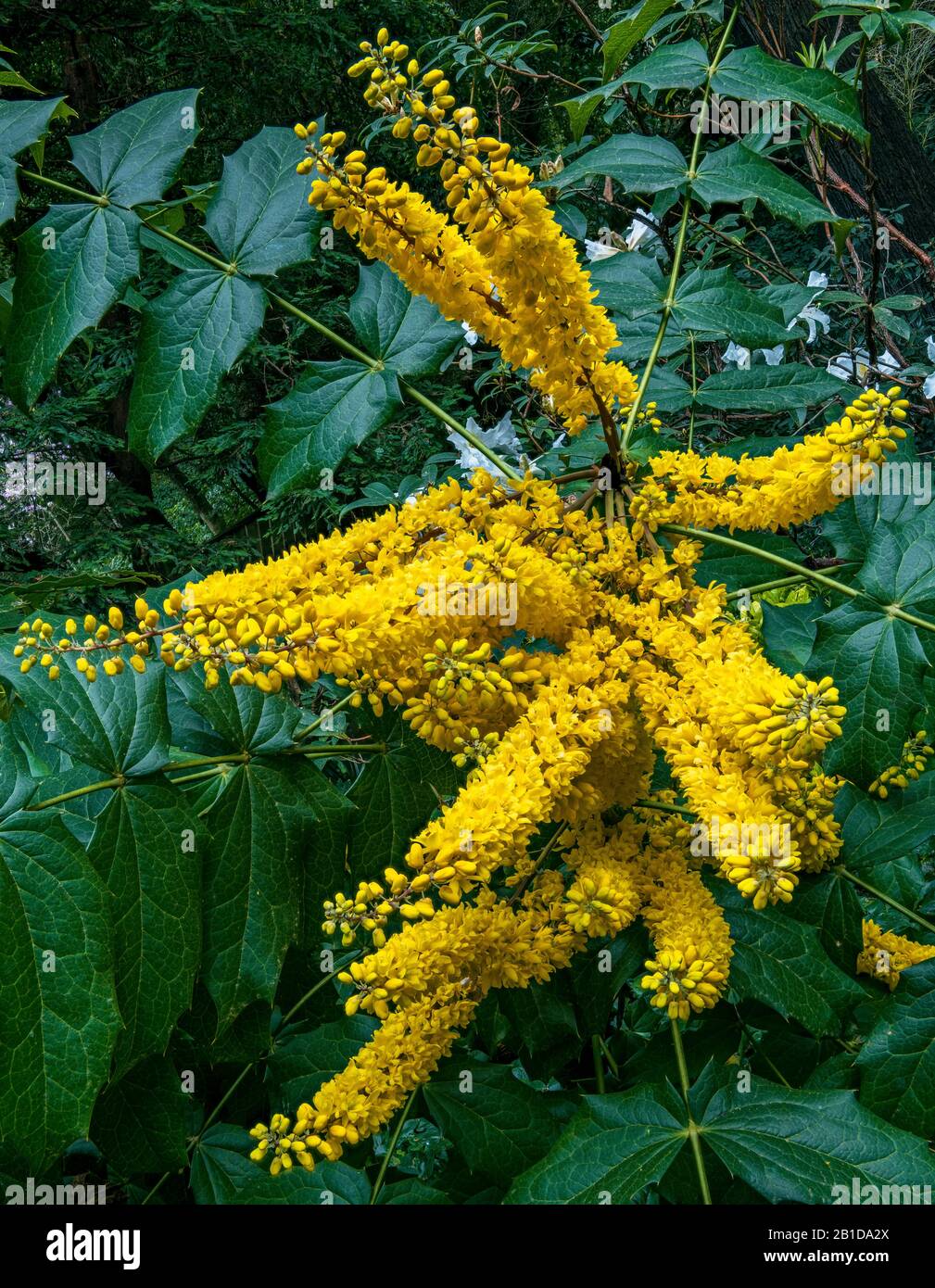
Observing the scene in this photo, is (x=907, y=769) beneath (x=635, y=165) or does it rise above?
beneath

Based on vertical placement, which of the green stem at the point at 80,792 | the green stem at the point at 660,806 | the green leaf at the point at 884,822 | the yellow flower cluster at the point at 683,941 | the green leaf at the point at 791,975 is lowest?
the green leaf at the point at 791,975

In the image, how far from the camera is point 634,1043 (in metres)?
2.01

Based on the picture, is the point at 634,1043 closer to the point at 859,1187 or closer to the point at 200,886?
the point at 859,1187

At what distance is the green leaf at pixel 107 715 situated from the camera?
1.40m

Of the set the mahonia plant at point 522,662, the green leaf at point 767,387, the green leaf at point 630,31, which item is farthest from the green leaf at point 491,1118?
the green leaf at point 630,31

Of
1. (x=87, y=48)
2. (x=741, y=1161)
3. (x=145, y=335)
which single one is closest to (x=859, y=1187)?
(x=741, y=1161)

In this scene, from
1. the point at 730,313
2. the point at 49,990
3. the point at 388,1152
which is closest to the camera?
the point at 49,990

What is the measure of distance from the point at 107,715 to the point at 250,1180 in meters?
0.71

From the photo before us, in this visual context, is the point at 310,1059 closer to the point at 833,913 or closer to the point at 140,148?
the point at 833,913

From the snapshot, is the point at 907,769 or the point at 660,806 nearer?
the point at 660,806

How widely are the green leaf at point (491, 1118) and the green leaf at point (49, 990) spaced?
52 cm

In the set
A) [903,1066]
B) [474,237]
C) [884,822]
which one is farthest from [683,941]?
[474,237]

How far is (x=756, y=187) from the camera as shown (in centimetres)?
176

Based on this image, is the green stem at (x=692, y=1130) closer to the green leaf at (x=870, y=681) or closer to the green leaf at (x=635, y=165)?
the green leaf at (x=870, y=681)
